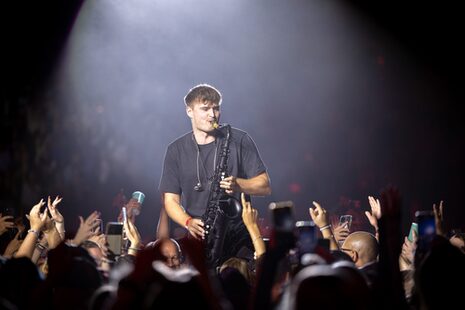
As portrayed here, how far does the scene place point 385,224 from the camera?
8.70ft

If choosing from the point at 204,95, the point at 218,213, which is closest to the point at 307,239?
the point at 218,213

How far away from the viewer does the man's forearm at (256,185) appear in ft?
22.6

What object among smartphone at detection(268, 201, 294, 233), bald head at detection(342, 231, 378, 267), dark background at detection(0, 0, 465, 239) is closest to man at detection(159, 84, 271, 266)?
dark background at detection(0, 0, 465, 239)

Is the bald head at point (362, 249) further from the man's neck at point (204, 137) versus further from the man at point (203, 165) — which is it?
the man's neck at point (204, 137)

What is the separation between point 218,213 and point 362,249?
2411 mm

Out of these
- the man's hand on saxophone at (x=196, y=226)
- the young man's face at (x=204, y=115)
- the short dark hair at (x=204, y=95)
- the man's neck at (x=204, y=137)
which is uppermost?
the short dark hair at (x=204, y=95)

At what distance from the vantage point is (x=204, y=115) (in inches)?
285

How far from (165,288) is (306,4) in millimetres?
7984

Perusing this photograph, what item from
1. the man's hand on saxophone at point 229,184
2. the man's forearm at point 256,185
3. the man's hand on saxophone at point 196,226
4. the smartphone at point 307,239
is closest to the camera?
the smartphone at point 307,239

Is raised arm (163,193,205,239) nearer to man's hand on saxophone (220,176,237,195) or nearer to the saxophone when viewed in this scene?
the saxophone

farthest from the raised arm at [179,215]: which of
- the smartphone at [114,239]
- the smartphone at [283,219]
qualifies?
the smartphone at [283,219]

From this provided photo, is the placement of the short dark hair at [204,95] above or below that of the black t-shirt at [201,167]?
above

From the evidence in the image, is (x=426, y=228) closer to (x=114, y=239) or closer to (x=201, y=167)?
(x=114, y=239)

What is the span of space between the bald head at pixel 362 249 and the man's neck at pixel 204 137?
9.33 feet
